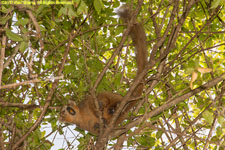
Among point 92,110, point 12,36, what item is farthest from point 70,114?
point 12,36

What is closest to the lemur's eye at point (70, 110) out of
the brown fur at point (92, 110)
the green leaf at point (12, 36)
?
the brown fur at point (92, 110)

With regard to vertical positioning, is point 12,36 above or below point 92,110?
below

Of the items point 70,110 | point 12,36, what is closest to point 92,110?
point 70,110

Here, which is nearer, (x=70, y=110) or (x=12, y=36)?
(x=12, y=36)

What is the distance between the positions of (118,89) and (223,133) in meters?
1.46

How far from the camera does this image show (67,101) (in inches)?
149

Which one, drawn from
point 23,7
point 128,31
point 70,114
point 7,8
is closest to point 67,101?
point 70,114

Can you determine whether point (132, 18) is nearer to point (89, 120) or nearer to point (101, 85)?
point (101, 85)

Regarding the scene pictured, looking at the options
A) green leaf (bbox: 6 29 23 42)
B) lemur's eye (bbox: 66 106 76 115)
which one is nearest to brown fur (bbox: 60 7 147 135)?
lemur's eye (bbox: 66 106 76 115)

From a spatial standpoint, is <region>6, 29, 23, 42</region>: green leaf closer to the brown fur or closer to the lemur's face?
the brown fur

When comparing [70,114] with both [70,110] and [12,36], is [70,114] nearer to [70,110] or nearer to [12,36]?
[70,110]

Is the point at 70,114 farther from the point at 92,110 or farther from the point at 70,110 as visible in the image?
the point at 92,110

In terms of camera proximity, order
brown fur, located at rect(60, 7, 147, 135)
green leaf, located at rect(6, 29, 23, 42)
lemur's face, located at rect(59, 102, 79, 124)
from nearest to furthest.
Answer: green leaf, located at rect(6, 29, 23, 42), brown fur, located at rect(60, 7, 147, 135), lemur's face, located at rect(59, 102, 79, 124)

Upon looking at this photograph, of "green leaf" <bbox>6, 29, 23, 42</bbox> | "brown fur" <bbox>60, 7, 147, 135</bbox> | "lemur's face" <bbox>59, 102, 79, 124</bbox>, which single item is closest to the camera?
"green leaf" <bbox>6, 29, 23, 42</bbox>
